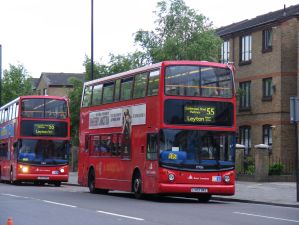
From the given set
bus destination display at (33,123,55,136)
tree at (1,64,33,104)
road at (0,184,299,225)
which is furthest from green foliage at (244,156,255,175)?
tree at (1,64,33,104)

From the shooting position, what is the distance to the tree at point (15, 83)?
77188mm

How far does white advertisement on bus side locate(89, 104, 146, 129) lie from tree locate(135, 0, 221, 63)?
33.4 ft

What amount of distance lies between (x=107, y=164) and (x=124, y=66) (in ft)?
64.2

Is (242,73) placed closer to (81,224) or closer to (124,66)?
(124,66)

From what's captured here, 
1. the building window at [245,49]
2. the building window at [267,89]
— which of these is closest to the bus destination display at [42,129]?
the building window at [267,89]

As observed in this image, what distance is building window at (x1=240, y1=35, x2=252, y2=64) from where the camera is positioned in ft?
160

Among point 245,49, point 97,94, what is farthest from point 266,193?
point 245,49

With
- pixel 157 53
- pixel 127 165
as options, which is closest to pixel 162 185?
pixel 127 165

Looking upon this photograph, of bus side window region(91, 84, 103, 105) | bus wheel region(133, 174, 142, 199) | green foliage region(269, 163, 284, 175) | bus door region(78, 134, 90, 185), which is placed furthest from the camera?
green foliage region(269, 163, 284, 175)

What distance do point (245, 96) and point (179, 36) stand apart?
938 centimetres

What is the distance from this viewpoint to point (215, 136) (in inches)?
992

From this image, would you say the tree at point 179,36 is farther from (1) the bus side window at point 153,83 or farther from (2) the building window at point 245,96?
(1) the bus side window at point 153,83

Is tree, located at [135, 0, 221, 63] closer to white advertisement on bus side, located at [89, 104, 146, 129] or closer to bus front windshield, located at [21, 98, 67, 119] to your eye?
bus front windshield, located at [21, 98, 67, 119]

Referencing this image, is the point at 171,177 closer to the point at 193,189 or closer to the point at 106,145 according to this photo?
the point at 193,189
